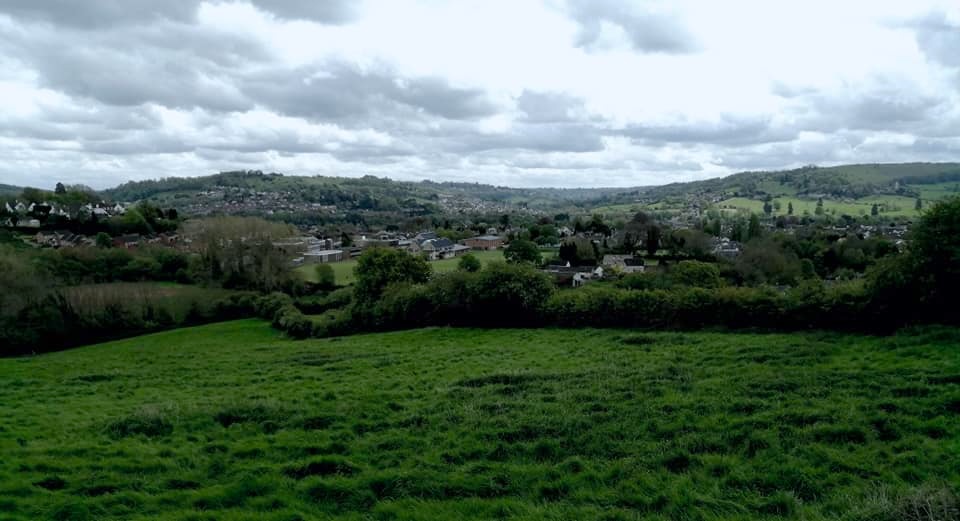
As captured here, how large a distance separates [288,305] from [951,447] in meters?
43.5

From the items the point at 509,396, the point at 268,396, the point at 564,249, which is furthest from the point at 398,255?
the point at 564,249

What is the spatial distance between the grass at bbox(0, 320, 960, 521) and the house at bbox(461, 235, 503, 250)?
91.9 metres

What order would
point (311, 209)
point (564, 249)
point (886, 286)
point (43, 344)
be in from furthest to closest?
point (311, 209) → point (564, 249) → point (43, 344) → point (886, 286)

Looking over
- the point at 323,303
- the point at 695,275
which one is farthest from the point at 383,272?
the point at 695,275

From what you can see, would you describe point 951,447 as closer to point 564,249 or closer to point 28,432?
point 28,432

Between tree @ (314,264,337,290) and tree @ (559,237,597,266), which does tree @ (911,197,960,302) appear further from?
tree @ (559,237,597,266)

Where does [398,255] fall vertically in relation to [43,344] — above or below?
above

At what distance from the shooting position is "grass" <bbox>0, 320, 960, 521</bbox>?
22.4 ft

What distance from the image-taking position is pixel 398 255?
43.5 m

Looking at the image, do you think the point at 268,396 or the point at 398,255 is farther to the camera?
the point at 398,255

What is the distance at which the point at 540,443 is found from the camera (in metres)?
8.75

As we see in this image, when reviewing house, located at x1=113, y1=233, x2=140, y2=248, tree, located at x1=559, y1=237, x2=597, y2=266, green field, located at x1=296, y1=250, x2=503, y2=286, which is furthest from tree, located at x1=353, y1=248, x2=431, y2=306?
house, located at x1=113, y1=233, x2=140, y2=248

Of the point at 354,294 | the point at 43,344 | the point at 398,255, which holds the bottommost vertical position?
the point at 43,344

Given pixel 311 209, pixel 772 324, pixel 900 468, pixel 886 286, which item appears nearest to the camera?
pixel 900 468
